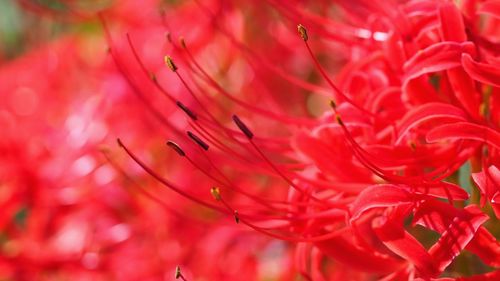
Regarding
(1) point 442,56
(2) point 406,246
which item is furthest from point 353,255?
(1) point 442,56

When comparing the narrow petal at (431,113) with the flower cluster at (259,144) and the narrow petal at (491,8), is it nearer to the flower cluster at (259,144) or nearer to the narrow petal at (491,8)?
the flower cluster at (259,144)

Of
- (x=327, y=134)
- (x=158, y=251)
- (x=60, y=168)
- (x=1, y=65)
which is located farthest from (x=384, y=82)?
(x=1, y=65)

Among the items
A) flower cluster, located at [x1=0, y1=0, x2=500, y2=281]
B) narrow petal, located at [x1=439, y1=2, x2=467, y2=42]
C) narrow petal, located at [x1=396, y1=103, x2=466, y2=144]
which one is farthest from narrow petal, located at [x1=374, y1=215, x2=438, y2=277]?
narrow petal, located at [x1=439, y1=2, x2=467, y2=42]

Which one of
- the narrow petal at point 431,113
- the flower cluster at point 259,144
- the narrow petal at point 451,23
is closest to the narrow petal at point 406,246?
the flower cluster at point 259,144

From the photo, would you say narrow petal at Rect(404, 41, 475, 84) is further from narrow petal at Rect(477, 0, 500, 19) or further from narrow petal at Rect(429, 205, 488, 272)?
narrow petal at Rect(429, 205, 488, 272)

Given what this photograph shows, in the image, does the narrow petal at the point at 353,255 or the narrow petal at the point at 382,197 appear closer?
the narrow petal at the point at 382,197

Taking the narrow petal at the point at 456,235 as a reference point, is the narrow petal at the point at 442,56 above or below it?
above

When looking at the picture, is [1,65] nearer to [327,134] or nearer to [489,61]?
[327,134]

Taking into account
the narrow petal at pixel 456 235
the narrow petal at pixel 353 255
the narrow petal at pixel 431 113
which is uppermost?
the narrow petal at pixel 431 113

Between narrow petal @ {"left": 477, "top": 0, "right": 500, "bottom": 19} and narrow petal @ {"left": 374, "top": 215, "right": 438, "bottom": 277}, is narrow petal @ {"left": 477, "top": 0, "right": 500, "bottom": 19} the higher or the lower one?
the higher one
